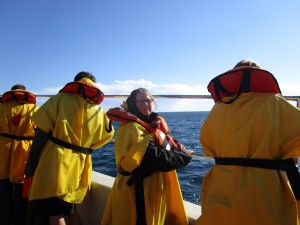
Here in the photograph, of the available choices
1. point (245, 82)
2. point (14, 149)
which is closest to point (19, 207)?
point (14, 149)

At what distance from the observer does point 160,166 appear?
2.29m

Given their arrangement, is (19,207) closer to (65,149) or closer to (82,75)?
(65,149)

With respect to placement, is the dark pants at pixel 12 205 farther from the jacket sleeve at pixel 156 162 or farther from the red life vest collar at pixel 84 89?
the jacket sleeve at pixel 156 162

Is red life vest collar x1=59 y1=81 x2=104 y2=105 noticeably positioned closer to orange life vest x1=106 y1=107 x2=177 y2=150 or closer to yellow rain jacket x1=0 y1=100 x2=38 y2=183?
orange life vest x1=106 y1=107 x2=177 y2=150

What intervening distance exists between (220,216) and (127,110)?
124cm

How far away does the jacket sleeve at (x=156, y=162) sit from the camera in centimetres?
226

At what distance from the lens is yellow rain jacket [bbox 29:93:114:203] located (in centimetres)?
256

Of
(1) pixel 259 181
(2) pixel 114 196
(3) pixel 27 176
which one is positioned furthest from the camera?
(3) pixel 27 176

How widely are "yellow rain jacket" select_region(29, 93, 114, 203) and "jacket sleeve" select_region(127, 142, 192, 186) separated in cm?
66

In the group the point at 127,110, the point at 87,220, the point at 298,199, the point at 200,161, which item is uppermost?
the point at 127,110

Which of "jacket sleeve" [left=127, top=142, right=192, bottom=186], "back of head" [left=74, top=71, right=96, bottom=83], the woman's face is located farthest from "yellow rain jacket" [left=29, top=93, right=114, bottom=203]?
"jacket sleeve" [left=127, top=142, right=192, bottom=186]

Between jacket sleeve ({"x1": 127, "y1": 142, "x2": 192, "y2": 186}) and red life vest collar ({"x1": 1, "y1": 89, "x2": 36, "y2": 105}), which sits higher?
red life vest collar ({"x1": 1, "y1": 89, "x2": 36, "y2": 105})

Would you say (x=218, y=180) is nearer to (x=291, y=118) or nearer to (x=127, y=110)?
(x=291, y=118)

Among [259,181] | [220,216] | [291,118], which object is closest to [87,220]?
[220,216]
